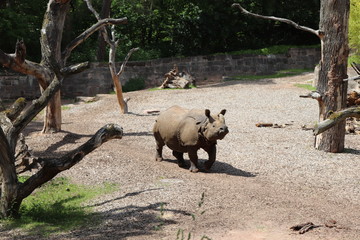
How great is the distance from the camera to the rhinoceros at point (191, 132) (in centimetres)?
1112

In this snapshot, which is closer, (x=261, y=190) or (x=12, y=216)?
(x=12, y=216)

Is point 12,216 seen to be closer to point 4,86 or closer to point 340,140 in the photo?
point 340,140

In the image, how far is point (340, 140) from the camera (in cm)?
1380

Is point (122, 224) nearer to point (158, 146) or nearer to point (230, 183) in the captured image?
point (230, 183)

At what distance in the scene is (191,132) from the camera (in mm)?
11469

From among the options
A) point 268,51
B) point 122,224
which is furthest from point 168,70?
point 122,224

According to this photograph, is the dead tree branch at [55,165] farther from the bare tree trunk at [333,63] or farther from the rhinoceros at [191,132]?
the bare tree trunk at [333,63]

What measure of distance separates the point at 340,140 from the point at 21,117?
838cm

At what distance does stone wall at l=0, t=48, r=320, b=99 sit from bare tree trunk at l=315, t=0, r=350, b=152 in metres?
16.1

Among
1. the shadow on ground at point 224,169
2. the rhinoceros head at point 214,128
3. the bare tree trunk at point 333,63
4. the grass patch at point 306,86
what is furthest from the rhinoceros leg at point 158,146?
the grass patch at point 306,86

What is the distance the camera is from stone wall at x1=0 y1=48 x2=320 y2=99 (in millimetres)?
27094

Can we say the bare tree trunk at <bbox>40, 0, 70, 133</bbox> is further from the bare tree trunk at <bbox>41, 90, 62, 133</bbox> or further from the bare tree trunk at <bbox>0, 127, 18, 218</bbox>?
the bare tree trunk at <bbox>0, 127, 18, 218</bbox>

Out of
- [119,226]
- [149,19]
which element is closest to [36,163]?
[119,226]

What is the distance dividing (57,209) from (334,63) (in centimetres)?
814
